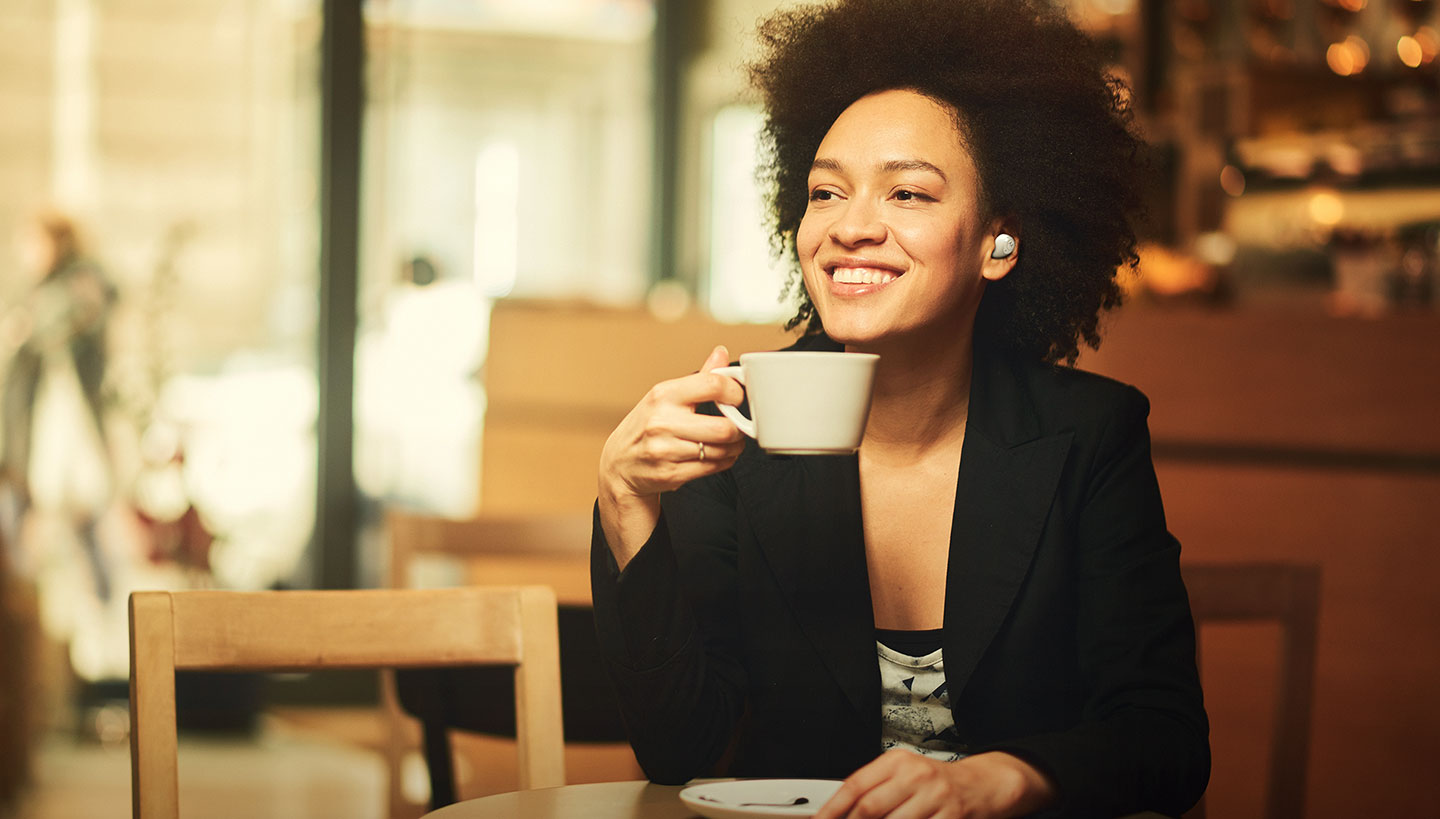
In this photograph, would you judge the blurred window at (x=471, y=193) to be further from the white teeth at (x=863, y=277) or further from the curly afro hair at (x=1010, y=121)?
the white teeth at (x=863, y=277)

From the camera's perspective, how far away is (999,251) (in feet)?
3.85

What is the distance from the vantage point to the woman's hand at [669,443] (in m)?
0.95

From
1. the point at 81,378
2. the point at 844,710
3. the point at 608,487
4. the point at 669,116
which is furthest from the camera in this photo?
the point at 669,116

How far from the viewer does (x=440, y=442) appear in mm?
4316

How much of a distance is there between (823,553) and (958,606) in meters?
0.12

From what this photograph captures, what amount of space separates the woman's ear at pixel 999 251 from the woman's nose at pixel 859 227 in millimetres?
134

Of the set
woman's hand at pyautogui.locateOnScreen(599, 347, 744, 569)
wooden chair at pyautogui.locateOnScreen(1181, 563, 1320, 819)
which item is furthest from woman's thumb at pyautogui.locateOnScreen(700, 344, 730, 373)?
wooden chair at pyautogui.locateOnScreen(1181, 563, 1320, 819)

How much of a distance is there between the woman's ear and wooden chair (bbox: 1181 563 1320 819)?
1.98 ft

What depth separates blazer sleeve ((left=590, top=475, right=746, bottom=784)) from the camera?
107cm

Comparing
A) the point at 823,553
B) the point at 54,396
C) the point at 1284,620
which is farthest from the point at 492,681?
the point at 54,396

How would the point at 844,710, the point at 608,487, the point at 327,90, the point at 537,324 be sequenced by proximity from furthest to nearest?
the point at 327,90
the point at 537,324
the point at 844,710
the point at 608,487

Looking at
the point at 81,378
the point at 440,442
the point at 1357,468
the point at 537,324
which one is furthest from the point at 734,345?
the point at 81,378

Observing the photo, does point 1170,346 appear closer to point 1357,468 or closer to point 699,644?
point 1357,468

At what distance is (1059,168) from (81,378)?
340cm
